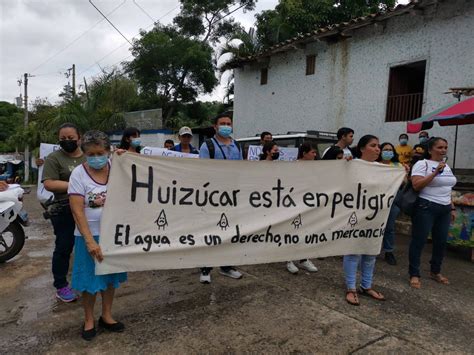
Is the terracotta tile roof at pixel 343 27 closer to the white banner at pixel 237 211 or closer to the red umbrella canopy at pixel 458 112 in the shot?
the red umbrella canopy at pixel 458 112

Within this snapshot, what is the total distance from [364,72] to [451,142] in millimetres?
3157

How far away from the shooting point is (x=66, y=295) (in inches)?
136

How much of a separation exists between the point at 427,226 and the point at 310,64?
29.5 feet

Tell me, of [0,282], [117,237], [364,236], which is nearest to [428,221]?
[364,236]

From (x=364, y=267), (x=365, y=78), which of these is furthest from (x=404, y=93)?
(x=364, y=267)

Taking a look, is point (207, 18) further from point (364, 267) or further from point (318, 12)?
point (364, 267)

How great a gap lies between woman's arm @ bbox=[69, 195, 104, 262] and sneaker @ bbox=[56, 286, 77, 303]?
1.14 m

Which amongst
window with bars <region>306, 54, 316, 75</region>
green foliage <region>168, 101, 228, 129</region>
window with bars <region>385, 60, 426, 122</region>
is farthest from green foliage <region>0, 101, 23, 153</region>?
window with bars <region>385, 60, 426, 122</region>

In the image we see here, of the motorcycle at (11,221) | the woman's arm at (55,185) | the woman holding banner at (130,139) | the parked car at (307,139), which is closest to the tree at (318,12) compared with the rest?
the parked car at (307,139)

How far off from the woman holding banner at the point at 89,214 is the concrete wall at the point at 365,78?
307 inches

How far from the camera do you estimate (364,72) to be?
1023 cm

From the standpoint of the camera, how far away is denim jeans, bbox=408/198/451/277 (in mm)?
3910

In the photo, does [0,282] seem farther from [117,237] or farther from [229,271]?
[229,271]

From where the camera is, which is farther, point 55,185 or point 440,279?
point 440,279
